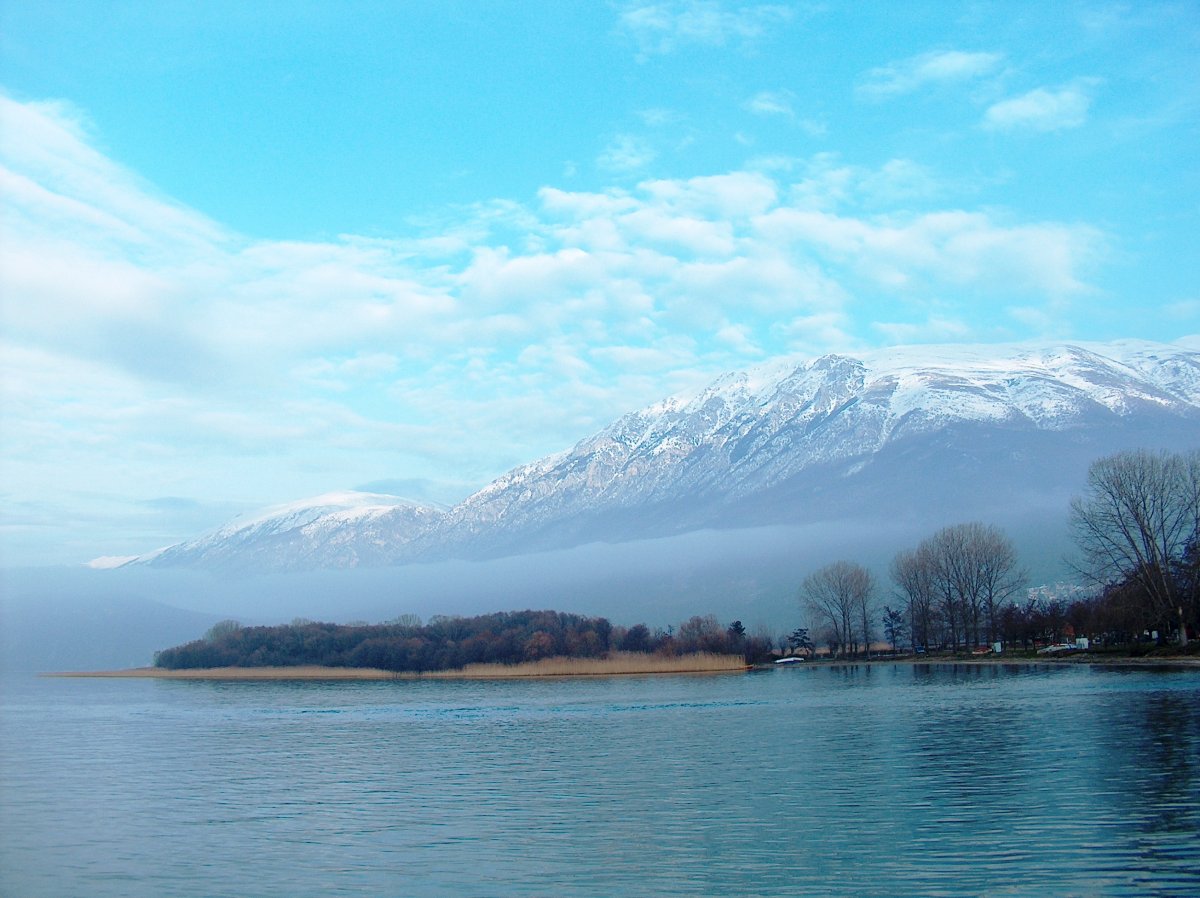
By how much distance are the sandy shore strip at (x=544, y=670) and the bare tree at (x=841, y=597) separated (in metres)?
23.0

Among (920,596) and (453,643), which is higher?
(920,596)

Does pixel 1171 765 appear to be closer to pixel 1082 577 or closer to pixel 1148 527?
pixel 1148 527

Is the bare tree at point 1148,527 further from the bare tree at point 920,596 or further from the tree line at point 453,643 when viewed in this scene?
the tree line at point 453,643

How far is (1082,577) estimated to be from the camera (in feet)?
333

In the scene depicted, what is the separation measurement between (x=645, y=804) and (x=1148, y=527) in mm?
74481

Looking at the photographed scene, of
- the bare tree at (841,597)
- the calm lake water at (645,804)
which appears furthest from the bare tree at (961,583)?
the calm lake water at (645,804)

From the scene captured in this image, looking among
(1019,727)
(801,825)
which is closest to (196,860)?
(801,825)

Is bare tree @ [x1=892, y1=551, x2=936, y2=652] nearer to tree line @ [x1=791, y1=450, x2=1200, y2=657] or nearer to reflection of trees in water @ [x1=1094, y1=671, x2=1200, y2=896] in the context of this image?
tree line @ [x1=791, y1=450, x2=1200, y2=657]

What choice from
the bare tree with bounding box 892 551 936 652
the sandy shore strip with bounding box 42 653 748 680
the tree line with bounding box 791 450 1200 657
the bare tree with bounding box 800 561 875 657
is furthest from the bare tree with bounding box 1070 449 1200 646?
the bare tree with bounding box 800 561 875 657

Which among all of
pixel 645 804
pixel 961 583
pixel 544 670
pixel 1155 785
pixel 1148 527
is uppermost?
pixel 1148 527

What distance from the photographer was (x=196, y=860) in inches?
941

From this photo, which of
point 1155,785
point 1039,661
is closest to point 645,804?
point 1155,785

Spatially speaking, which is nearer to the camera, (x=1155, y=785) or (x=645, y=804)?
(x=1155, y=785)

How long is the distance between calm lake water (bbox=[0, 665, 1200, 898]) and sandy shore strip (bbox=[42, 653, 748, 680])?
6808 cm
